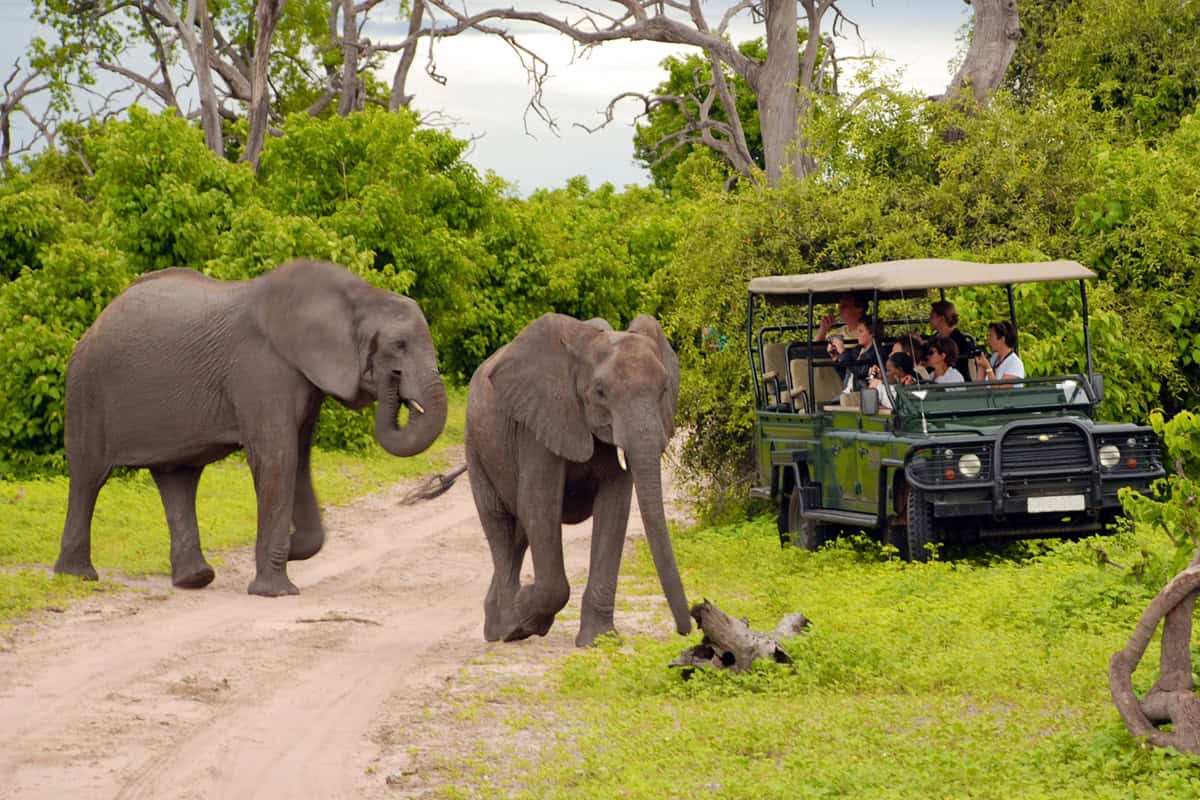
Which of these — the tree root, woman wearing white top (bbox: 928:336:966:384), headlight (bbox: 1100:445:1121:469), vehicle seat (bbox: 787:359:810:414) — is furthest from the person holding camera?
the tree root

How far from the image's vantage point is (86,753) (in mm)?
7957

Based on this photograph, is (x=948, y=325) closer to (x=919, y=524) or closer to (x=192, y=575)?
(x=919, y=524)

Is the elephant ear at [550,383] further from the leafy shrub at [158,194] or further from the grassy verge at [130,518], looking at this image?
the leafy shrub at [158,194]

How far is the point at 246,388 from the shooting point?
1384 cm

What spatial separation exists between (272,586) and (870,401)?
4628 millimetres

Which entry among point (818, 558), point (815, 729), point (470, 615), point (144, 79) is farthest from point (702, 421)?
point (144, 79)

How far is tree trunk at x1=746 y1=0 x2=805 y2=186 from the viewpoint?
86.7ft

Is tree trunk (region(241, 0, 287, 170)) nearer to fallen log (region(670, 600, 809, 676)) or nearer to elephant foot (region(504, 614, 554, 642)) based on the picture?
elephant foot (region(504, 614, 554, 642))

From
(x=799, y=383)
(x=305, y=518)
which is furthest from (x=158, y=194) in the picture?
(x=799, y=383)

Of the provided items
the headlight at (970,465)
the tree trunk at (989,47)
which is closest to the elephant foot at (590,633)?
the headlight at (970,465)

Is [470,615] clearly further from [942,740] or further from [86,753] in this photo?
[942,740]

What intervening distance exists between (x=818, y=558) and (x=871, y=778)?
6.78 meters

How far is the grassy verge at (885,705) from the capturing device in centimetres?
682

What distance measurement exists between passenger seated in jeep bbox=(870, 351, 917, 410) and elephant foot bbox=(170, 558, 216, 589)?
5227 mm
